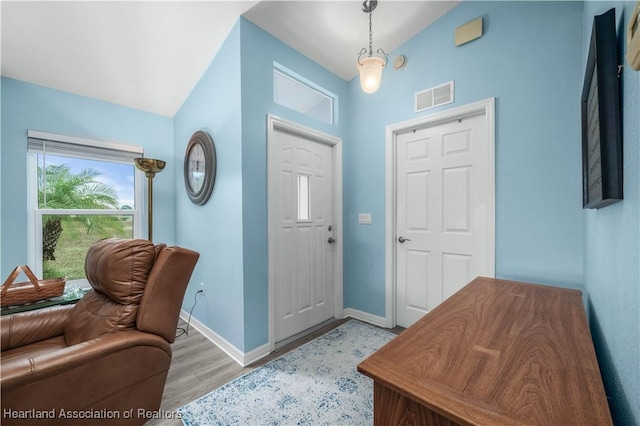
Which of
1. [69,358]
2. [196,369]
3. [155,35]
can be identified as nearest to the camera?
[69,358]

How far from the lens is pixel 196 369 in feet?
6.47

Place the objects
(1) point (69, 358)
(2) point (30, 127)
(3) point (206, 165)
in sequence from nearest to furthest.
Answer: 1. (1) point (69, 358)
2. (2) point (30, 127)
3. (3) point (206, 165)

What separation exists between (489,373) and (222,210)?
6.91 ft

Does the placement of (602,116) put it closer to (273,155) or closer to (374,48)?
(273,155)

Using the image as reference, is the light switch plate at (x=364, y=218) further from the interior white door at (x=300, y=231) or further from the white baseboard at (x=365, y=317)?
the white baseboard at (x=365, y=317)

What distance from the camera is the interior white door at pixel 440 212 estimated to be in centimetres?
213

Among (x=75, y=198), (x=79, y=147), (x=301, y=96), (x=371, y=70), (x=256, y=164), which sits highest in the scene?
(x=301, y=96)

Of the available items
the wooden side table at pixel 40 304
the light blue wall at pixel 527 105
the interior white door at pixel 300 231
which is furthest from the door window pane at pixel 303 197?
the wooden side table at pixel 40 304

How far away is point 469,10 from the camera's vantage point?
2.13 metres

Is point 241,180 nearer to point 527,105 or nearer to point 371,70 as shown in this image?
point 371,70

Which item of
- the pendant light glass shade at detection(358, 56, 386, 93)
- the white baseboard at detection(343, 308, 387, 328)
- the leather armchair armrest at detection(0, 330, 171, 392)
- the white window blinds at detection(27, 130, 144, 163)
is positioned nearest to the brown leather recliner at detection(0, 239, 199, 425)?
the leather armchair armrest at detection(0, 330, 171, 392)

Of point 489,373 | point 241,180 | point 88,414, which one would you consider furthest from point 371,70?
point 88,414

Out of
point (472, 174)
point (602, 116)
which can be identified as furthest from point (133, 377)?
point (472, 174)

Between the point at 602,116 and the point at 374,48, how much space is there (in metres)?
2.31
